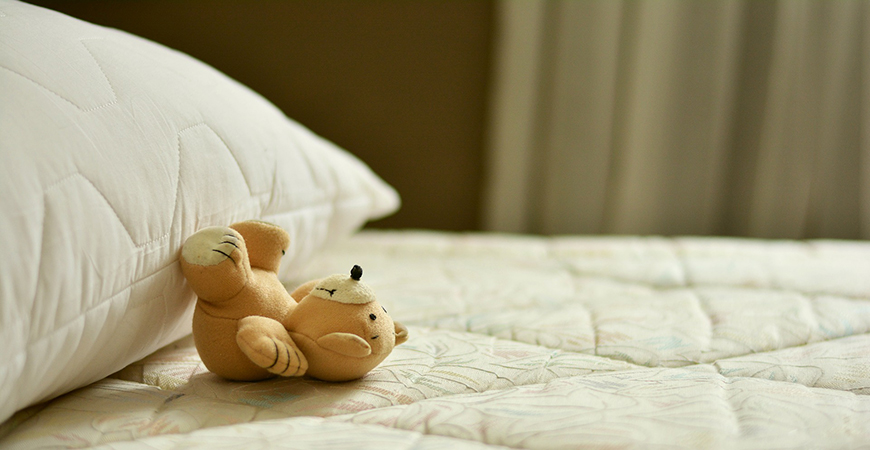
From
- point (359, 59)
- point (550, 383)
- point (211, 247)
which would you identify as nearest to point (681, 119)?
point (359, 59)

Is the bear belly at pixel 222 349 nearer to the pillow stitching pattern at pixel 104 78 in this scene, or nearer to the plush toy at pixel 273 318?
the plush toy at pixel 273 318

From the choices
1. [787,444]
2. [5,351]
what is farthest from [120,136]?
[787,444]

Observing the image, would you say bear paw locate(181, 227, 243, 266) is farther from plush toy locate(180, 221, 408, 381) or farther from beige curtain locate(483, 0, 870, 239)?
beige curtain locate(483, 0, 870, 239)

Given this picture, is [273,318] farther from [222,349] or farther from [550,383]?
[550,383]

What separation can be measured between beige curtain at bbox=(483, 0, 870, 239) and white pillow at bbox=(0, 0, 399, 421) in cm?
137

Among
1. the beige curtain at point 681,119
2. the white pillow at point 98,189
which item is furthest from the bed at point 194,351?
the beige curtain at point 681,119

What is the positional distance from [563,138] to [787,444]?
5.14 feet

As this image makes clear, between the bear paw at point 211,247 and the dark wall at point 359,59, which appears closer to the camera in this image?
the bear paw at point 211,247

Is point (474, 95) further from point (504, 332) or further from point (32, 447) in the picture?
point (32, 447)

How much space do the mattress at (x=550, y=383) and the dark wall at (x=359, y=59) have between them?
45.1 inches

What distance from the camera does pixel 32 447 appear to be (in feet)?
1.29

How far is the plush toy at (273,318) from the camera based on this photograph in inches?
18.3

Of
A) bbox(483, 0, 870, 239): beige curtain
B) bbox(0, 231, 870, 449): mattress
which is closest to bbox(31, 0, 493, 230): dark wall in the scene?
bbox(483, 0, 870, 239): beige curtain

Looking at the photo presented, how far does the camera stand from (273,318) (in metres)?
0.50
